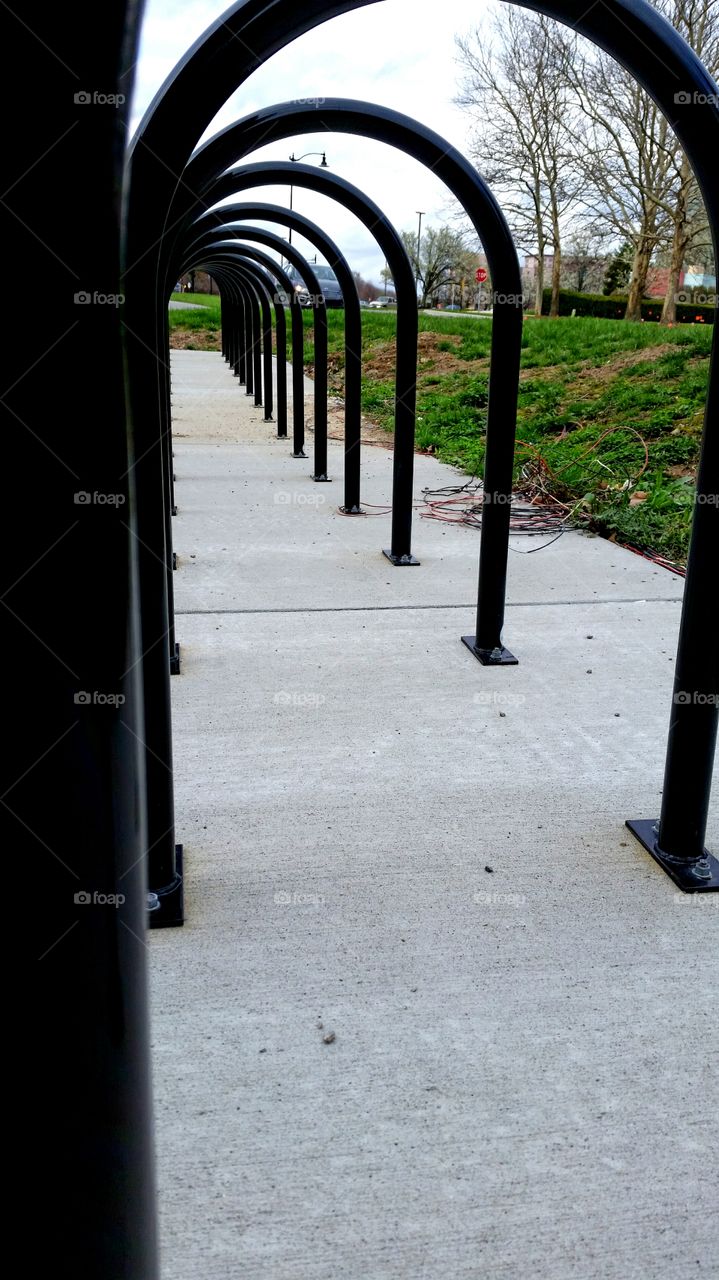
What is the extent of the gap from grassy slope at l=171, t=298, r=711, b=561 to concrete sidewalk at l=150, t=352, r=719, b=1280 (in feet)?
7.60

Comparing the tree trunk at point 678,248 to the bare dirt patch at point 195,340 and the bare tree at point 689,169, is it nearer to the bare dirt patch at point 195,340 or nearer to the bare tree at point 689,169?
the bare tree at point 689,169

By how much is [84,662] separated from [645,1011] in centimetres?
202

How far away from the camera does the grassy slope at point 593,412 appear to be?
681 cm

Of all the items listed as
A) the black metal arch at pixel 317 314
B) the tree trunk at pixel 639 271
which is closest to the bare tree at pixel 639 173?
the tree trunk at pixel 639 271

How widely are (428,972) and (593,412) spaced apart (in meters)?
8.46

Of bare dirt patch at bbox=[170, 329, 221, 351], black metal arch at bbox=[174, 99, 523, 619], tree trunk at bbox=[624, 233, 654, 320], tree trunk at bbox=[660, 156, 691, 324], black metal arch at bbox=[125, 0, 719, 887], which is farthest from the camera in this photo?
tree trunk at bbox=[624, 233, 654, 320]

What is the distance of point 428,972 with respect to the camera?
228 cm

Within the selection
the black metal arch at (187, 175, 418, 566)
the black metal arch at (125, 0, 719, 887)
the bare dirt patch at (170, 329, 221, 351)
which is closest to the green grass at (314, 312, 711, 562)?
the black metal arch at (187, 175, 418, 566)

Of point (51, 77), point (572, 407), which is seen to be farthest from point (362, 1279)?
point (572, 407)

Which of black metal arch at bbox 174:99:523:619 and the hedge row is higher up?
the hedge row

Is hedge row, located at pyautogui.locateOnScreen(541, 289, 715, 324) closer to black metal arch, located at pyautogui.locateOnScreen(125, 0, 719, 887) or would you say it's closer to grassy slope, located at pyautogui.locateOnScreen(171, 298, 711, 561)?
grassy slope, located at pyautogui.locateOnScreen(171, 298, 711, 561)

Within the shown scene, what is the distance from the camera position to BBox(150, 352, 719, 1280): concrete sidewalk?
1.66 meters

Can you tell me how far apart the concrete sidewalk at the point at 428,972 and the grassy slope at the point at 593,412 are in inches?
91.2

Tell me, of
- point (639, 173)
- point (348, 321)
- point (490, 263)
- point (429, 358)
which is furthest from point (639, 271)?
point (490, 263)
